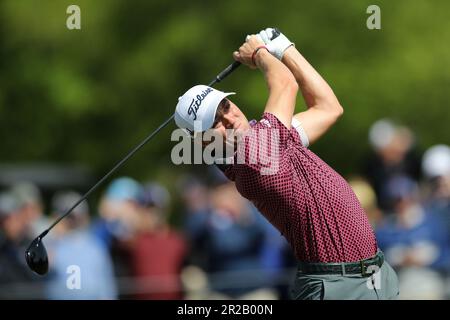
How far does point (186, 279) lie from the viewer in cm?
1144

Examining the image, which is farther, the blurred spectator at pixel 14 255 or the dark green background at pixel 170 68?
the dark green background at pixel 170 68

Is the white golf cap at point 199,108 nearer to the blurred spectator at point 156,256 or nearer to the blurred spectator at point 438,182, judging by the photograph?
the blurred spectator at point 438,182

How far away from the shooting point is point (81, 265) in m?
11.0

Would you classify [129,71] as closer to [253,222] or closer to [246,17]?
[246,17]

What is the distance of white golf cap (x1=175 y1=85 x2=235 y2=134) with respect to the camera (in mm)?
6602

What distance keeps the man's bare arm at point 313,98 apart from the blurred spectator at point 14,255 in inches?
173

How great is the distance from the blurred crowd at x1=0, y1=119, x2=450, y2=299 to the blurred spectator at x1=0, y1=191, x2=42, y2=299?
0.01 meters

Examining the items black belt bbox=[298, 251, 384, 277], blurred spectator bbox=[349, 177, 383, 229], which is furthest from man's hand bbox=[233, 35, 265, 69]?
blurred spectator bbox=[349, 177, 383, 229]

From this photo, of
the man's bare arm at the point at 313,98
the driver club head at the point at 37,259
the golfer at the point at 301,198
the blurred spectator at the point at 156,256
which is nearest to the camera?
the golfer at the point at 301,198

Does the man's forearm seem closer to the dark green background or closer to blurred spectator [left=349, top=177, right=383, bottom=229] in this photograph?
blurred spectator [left=349, top=177, right=383, bottom=229]

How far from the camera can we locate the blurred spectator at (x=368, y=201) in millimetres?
11362

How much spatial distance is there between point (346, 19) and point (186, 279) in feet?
28.0

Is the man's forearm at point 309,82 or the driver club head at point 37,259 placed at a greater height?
the man's forearm at point 309,82

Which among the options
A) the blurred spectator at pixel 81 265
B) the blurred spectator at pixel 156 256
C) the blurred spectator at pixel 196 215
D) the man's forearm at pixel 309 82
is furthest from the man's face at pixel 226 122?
the blurred spectator at pixel 156 256
